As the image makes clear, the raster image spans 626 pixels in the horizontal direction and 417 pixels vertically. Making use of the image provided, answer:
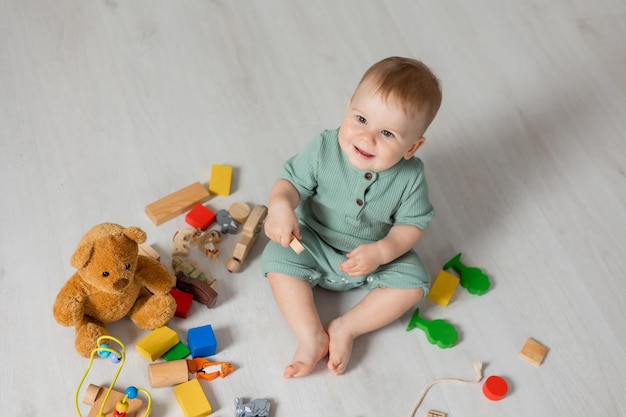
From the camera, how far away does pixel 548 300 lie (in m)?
1.33

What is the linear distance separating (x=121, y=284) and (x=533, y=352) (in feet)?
2.29

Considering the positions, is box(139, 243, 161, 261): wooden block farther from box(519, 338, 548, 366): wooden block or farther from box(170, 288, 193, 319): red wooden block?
box(519, 338, 548, 366): wooden block

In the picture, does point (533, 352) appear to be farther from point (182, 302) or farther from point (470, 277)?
point (182, 302)

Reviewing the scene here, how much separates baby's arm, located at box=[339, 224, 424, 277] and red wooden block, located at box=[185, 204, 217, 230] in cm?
29

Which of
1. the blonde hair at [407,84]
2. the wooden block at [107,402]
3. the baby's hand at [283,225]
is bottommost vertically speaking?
the wooden block at [107,402]

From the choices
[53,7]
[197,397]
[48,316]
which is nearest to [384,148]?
[197,397]

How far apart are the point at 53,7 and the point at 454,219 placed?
3.32ft

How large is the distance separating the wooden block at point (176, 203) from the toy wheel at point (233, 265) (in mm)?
145

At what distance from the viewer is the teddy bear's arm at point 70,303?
110 centimetres

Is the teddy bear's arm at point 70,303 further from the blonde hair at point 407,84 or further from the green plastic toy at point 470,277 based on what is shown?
the green plastic toy at point 470,277

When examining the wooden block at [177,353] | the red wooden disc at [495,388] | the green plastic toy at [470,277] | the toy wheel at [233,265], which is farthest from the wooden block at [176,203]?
the red wooden disc at [495,388]

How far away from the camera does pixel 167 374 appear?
1125mm

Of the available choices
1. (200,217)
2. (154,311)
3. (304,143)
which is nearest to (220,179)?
(200,217)

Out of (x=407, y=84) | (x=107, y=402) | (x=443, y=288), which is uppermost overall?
(x=407, y=84)
